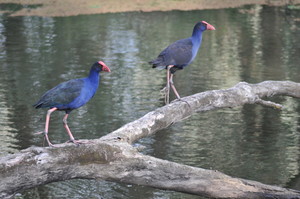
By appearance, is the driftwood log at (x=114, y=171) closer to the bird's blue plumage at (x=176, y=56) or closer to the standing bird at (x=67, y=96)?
the standing bird at (x=67, y=96)

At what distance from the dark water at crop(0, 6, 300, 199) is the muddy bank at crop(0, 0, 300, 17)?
69 centimetres

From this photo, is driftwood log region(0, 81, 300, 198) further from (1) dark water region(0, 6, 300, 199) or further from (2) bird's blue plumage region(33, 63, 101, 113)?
(1) dark water region(0, 6, 300, 199)

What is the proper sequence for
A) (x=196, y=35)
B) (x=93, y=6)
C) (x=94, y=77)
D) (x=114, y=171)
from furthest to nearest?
(x=93, y=6)
(x=196, y=35)
(x=94, y=77)
(x=114, y=171)

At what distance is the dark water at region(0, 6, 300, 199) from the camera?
849 centimetres

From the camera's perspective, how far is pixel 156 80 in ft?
44.1

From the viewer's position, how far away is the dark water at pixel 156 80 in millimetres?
8492

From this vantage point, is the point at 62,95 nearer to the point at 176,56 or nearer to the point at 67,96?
the point at 67,96

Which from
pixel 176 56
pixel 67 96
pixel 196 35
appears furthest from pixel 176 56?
pixel 67 96

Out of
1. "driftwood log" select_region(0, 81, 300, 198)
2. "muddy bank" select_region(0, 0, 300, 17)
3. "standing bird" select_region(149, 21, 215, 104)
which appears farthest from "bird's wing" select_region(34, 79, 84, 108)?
"muddy bank" select_region(0, 0, 300, 17)

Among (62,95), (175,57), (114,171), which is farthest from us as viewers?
(175,57)

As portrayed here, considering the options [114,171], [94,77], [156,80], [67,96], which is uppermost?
[94,77]

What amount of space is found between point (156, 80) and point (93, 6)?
33.2ft

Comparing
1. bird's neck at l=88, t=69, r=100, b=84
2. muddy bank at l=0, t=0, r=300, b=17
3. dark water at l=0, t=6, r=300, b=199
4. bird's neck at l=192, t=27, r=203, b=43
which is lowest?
dark water at l=0, t=6, r=300, b=199

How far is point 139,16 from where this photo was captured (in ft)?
71.6
